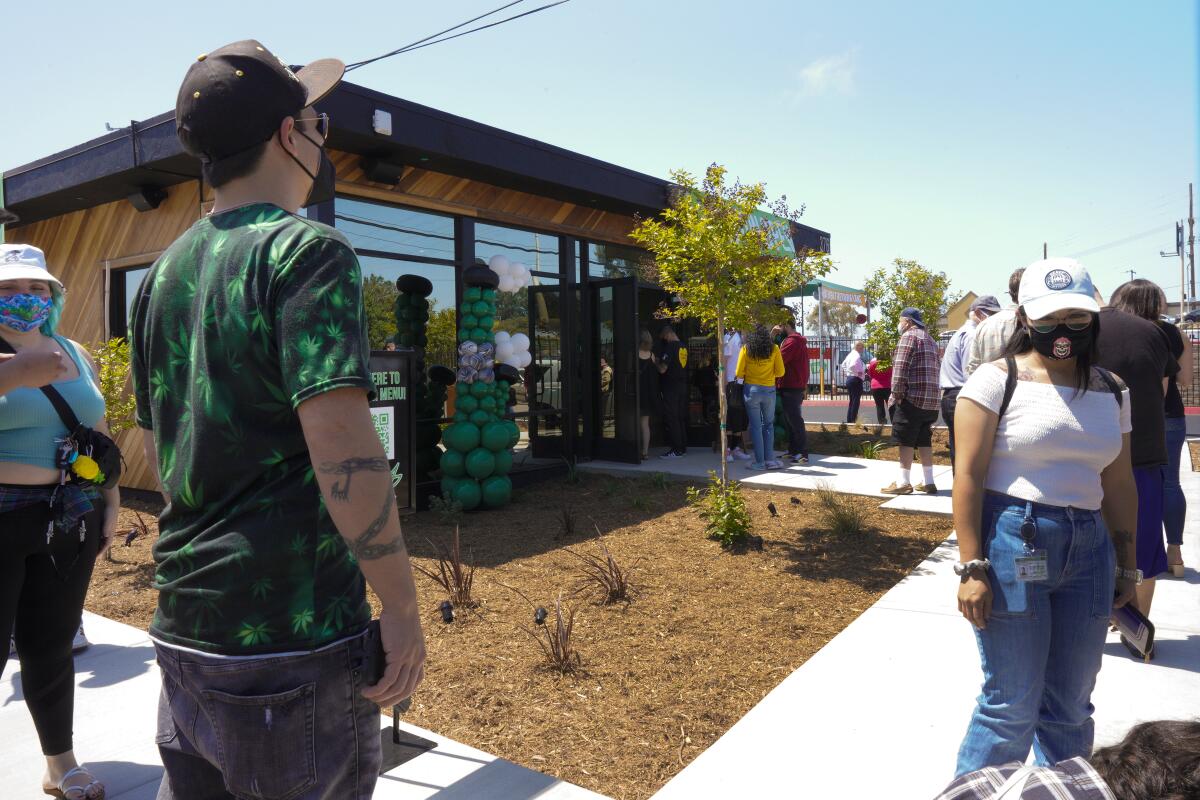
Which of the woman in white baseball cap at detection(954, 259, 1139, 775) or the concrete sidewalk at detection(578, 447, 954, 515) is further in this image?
the concrete sidewalk at detection(578, 447, 954, 515)

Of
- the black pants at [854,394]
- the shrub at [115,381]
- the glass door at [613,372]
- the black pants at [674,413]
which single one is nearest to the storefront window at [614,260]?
the glass door at [613,372]

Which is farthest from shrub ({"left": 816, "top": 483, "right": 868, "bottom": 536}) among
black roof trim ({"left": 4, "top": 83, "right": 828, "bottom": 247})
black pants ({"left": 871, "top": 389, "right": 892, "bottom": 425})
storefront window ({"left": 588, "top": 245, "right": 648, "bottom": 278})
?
black pants ({"left": 871, "top": 389, "right": 892, "bottom": 425})

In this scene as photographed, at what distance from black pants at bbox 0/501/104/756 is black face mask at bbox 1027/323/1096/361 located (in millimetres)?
3338

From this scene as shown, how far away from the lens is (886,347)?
14.2m

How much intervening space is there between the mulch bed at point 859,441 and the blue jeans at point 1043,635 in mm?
8302

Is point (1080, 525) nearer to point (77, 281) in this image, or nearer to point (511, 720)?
point (511, 720)

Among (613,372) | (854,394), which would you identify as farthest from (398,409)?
(854,394)

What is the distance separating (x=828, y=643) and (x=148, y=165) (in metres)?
7.19

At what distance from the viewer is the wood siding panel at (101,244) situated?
8.27 m

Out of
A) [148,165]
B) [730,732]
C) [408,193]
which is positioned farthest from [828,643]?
[148,165]

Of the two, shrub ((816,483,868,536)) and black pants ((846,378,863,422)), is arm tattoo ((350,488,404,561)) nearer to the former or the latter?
shrub ((816,483,868,536))

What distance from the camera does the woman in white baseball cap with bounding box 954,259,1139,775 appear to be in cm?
231

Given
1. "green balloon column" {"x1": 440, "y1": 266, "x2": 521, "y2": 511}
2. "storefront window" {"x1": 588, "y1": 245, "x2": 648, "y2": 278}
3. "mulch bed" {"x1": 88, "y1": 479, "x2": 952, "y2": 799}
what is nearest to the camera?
"mulch bed" {"x1": 88, "y1": 479, "x2": 952, "y2": 799}

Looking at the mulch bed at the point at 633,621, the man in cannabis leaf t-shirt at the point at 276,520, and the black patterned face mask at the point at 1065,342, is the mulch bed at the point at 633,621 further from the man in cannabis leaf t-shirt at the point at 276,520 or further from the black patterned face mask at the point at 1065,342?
the black patterned face mask at the point at 1065,342
